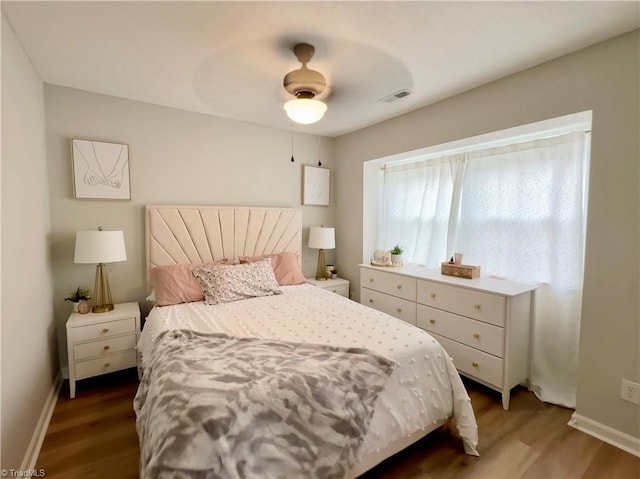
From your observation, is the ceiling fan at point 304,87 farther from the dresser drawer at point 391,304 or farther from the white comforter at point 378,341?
the dresser drawer at point 391,304

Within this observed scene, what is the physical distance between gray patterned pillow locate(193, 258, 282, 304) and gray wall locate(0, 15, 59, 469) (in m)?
1.04

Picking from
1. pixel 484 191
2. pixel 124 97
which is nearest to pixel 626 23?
pixel 484 191

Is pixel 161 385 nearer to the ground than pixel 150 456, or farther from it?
farther from it

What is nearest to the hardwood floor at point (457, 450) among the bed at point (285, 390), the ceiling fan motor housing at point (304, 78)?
the bed at point (285, 390)

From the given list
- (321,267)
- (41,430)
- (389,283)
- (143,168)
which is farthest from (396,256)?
(41,430)

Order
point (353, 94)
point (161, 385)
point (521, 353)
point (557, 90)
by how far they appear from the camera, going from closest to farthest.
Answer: point (161, 385), point (557, 90), point (521, 353), point (353, 94)

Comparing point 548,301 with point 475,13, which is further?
point 548,301

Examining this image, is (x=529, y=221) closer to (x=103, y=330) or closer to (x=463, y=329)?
(x=463, y=329)

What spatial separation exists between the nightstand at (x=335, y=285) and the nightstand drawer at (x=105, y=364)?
184 cm

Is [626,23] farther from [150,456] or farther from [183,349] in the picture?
[150,456]

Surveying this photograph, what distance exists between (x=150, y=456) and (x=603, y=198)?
8.73 feet

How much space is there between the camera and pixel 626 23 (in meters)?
1.63

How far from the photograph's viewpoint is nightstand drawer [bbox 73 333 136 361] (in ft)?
7.38

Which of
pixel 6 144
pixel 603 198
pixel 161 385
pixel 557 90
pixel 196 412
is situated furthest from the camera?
pixel 557 90
